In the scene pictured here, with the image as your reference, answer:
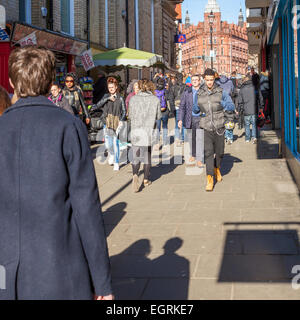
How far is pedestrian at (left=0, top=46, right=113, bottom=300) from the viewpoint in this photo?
2.26 m

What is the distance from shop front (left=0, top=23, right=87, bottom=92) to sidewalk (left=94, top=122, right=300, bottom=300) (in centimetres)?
373

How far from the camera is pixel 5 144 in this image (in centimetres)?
228

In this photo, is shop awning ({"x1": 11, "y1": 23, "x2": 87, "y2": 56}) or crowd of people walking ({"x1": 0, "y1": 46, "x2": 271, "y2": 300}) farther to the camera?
shop awning ({"x1": 11, "y1": 23, "x2": 87, "y2": 56})

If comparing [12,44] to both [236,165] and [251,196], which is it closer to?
[236,165]

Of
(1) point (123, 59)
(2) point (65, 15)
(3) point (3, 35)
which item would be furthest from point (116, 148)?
(2) point (65, 15)

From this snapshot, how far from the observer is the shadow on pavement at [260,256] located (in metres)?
4.50

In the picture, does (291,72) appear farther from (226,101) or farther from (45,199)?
(45,199)

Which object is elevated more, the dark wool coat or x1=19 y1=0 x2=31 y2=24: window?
x1=19 y1=0 x2=31 y2=24: window

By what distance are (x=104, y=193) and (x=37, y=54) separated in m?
Answer: 6.31

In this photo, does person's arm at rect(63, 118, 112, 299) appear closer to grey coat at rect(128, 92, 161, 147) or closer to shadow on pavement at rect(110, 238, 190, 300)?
shadow on pavement at rect(110, 238, 190, 300)

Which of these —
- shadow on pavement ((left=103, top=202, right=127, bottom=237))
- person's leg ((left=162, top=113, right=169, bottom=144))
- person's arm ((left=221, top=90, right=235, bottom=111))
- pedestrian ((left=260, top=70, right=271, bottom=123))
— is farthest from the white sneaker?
pedestrian ((left=260, top=70, right=271, bottom=123))

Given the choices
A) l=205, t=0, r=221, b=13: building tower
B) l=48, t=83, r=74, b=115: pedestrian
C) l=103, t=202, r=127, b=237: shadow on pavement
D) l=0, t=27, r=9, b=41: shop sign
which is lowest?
l=103, t=202, r=127, b=237: shadow on pavement

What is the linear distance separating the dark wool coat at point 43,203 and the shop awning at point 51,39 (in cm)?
1073
